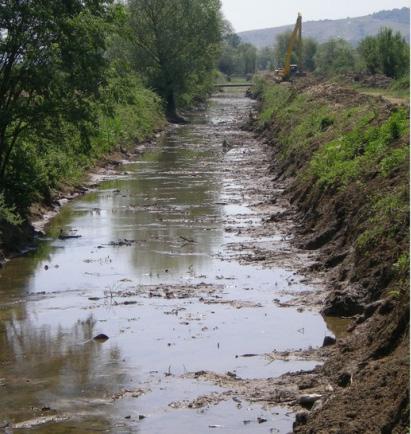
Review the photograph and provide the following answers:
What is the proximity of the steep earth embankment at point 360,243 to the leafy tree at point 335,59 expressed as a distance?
42882mm

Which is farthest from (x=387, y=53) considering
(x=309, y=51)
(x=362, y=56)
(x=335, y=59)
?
(x=309, y=51)

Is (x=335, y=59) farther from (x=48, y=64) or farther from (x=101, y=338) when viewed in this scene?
(x=101, y=338)

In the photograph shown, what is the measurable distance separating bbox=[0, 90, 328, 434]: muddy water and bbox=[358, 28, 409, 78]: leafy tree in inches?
1334

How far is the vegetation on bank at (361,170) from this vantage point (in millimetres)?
14133

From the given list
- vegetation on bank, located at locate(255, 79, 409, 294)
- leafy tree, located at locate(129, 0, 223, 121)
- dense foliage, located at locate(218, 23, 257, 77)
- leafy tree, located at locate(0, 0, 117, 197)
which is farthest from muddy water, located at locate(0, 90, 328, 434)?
dense foliage, located at locate(218, 23, 257, 77)

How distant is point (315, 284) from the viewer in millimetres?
15734

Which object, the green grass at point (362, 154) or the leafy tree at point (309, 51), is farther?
the leafy tree at point (309, 51)

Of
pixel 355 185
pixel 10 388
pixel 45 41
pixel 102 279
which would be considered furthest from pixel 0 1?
pixel 10 388

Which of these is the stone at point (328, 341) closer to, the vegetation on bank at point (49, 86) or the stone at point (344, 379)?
the stone at point (344, 379)

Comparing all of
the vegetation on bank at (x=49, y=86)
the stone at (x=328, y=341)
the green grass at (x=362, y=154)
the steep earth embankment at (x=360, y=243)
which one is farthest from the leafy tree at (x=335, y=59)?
the stone at (x=328, y=341)

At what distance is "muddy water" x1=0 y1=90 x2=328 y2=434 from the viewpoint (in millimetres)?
10156

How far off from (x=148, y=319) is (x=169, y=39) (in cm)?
4825

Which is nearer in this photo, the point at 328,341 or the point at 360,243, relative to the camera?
the point at 328,341

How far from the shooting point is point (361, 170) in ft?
66.7
